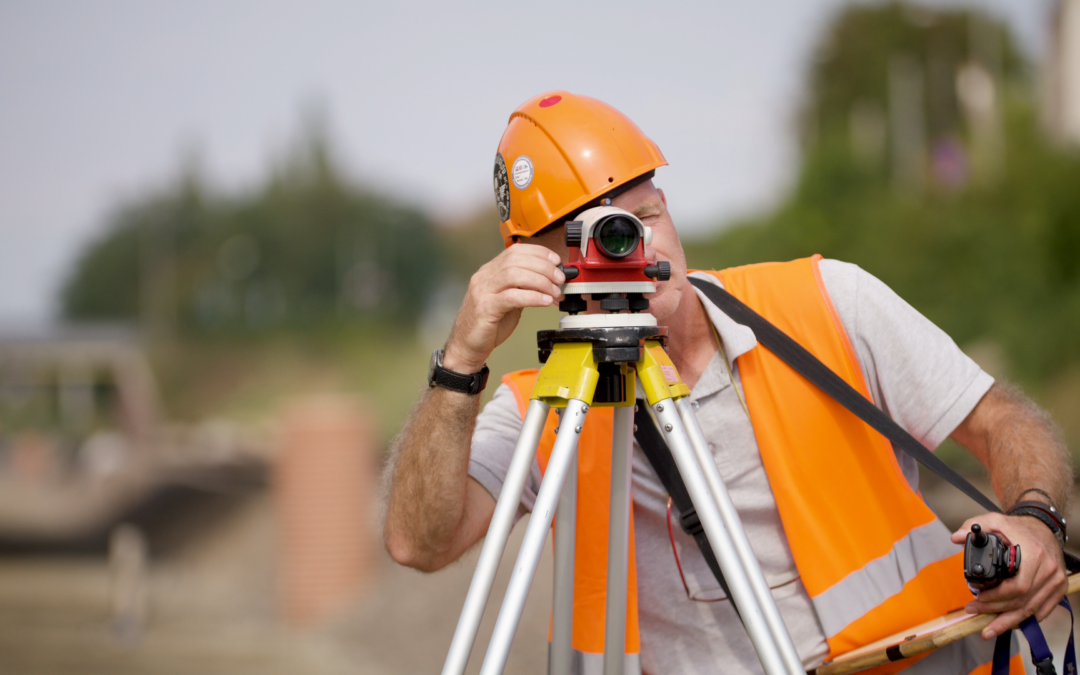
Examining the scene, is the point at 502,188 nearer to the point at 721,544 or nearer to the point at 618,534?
the point at 618,534

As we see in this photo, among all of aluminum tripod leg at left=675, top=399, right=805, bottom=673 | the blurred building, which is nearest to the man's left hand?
aluminum tripod leg at left=675, top=399, right=805, bottom=673

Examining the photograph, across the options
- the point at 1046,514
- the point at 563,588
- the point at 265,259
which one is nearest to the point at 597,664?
the point at 563,588

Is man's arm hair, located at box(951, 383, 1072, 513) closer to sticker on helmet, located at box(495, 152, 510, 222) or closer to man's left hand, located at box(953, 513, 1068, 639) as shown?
man's left hand, located at box(953, 513, 1068, 639)

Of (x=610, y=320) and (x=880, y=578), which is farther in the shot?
(x=880, y=578)

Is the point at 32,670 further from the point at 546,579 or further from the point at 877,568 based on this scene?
the point at 877,568

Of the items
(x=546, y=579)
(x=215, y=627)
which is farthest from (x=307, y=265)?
(x=546, y=579)

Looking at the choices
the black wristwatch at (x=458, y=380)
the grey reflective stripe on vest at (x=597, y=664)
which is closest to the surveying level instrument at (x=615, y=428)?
the black wristwatch at (x=458, y=380)

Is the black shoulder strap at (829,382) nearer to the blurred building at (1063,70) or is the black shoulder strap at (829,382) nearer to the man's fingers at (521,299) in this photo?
the man's fingers at (521,299)

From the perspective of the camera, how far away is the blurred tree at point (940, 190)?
14.0m

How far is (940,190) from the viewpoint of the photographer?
19391mm

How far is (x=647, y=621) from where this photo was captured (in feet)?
6.63

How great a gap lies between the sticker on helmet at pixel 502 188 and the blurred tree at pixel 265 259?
33.7m

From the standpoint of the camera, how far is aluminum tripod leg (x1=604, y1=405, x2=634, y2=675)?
5.32ft

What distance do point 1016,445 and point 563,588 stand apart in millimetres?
968
